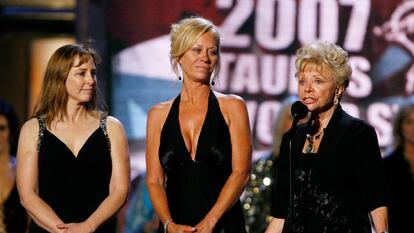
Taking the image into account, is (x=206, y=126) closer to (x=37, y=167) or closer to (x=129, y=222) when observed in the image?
(x=37, y=167)

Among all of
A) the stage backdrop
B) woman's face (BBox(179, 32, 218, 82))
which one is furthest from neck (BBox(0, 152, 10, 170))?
woman's face (BBox(179, 32, 218, 82))

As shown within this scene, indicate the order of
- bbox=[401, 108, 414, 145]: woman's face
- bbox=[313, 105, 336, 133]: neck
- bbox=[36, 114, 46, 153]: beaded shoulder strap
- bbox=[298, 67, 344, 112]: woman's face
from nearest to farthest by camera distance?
bbox=[298, 67, 344, 112]: woman's face → bbox=[313, 105, 336, 133]: neck → bbox=[36, 114, 46, 153]: beaded shoulder strap → bbox=[401, 108, 414, 145]: woman's face

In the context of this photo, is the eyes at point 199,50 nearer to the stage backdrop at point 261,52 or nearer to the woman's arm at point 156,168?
the woman's arm at point 156,168

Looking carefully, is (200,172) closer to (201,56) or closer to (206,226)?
(206,226)

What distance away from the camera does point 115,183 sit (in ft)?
18.5

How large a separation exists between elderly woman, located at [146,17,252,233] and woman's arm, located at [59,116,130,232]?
5.2 inches

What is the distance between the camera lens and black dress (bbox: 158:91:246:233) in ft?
18.1

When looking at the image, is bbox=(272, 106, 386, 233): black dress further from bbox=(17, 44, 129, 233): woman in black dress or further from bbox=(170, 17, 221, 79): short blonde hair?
bbox=(17, 44, 129, 233): woman in black dress

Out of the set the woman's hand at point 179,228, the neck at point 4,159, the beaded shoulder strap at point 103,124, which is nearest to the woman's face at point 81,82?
the beaded shoulder strap at point 103,124

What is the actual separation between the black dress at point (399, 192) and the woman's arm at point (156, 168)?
74.5 inches

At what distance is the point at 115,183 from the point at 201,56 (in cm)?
79

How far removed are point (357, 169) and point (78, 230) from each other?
1.42 m

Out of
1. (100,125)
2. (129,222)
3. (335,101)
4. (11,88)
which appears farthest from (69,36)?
(335,101)

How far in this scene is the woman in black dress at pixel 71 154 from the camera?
18.3 feet
